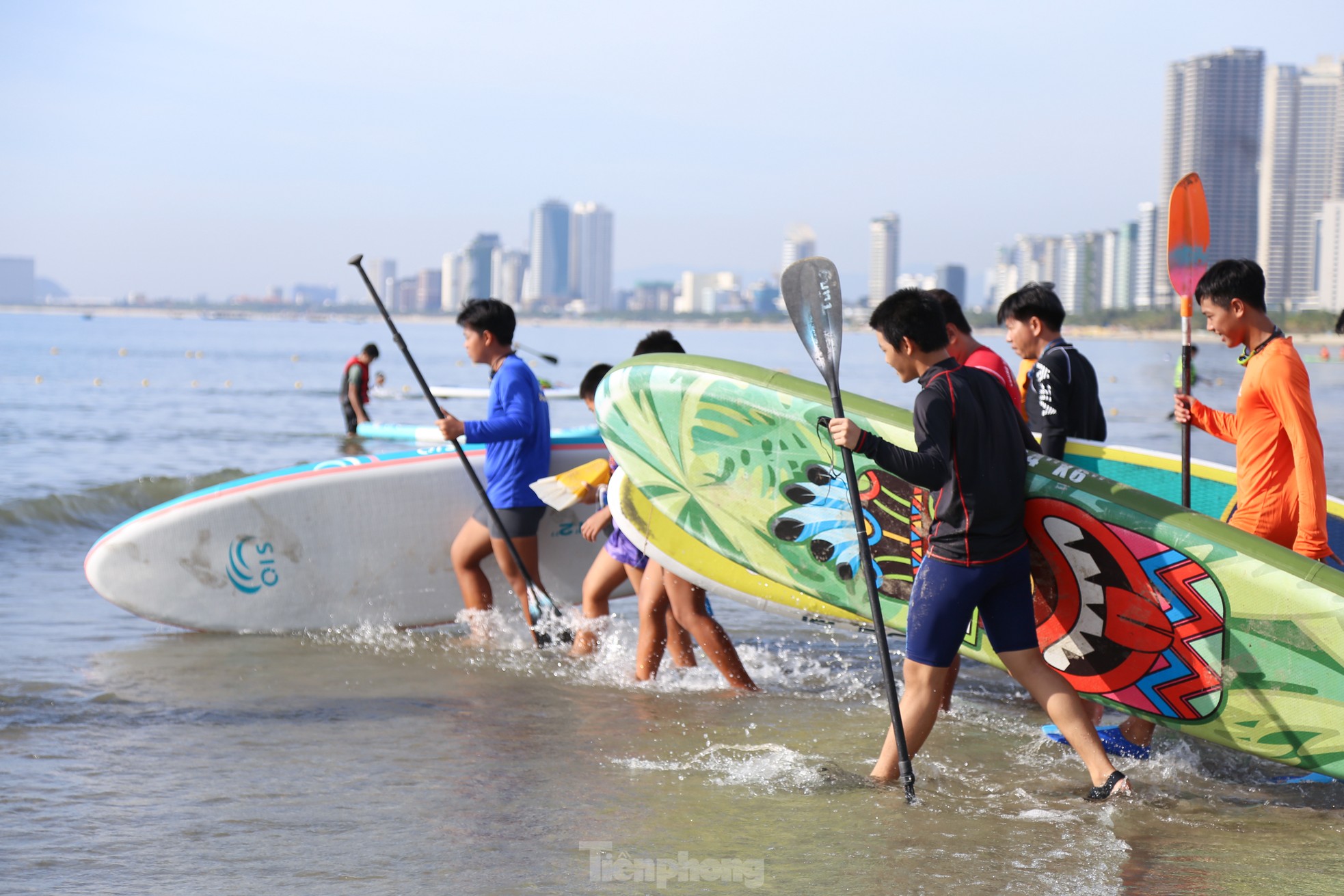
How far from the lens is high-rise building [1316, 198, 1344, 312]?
5202 inches

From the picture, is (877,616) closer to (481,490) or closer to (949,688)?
(949,688)

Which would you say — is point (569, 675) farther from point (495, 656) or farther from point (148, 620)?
point (148, 620)

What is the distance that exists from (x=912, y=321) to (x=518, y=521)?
2981mm

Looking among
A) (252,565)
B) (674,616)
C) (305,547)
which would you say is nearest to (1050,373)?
(674,616)

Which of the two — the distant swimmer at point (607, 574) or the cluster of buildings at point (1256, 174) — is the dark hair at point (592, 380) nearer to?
the distant swimmer at point (607, 574)

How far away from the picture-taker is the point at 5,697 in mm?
5324

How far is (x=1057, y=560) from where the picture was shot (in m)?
4.03

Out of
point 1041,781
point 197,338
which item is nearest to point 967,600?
point 1041,781

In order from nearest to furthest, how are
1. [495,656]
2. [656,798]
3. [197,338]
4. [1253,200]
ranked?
1. [656,798]
2. [495,656]
3. [197,338]
4. [1253,200]

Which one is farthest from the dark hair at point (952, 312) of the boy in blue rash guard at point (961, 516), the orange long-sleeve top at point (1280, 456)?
the orange long-sleeve top at point (1280, 456)

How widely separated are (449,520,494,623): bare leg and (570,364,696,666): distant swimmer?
0.66 m

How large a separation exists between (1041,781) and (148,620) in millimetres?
4834

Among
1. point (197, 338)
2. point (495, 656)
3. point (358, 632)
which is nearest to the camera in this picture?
point (495, 656)

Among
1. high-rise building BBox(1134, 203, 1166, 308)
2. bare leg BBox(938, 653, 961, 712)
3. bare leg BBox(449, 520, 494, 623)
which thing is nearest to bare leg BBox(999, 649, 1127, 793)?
bare leg BBox(938, 653, 961, 712)
